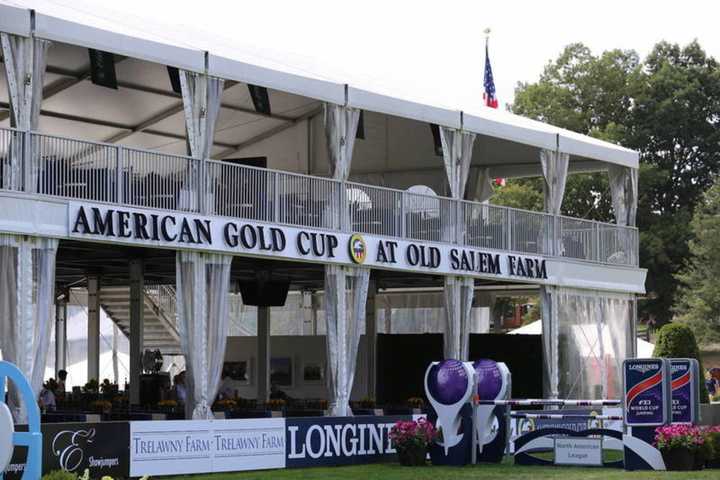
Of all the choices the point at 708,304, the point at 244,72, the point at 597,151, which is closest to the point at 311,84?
the point at 244,72

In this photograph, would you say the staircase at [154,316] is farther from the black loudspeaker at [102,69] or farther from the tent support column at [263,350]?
the black loudspeaker at [102,69]

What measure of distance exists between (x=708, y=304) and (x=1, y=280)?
47.9 m

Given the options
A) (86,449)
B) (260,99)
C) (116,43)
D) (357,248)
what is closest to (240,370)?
(260,99)

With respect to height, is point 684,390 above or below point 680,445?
above

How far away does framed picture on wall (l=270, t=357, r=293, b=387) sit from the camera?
130 feet

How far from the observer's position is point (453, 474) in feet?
78.7

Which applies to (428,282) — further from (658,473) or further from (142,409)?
(658,473)

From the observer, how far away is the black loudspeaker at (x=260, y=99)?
33.9m

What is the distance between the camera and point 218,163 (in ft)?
86.1

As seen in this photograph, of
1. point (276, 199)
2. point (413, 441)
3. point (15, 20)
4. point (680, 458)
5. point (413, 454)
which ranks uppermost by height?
point (15, 20)

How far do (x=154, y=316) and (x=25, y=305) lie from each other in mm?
20541

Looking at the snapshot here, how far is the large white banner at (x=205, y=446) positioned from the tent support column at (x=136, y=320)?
505 cm

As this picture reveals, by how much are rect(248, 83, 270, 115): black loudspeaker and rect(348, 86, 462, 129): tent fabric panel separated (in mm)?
4737

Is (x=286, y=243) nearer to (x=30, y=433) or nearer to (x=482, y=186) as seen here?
(x=30, y=433)
